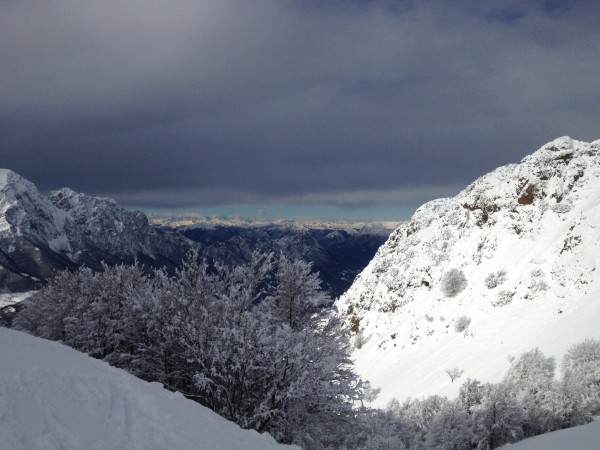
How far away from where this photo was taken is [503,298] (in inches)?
2657

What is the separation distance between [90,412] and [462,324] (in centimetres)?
7063

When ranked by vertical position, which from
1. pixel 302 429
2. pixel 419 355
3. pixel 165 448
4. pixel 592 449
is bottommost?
pixel 419 355

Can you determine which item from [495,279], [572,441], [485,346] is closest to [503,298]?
[495,279]

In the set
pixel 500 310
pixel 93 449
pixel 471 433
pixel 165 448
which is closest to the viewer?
pixel 93 449

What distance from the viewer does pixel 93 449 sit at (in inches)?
271

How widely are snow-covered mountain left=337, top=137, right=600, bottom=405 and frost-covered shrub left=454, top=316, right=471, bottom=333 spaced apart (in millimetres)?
158

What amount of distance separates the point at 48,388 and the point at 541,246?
77194mm

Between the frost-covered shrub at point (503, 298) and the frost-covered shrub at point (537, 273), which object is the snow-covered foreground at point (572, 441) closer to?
the frost-covered shrub at point (537, 273)

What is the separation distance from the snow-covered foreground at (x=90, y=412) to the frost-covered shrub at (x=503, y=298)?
67.0m

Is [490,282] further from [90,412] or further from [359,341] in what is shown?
[90,412]

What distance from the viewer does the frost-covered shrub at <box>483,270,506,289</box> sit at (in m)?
71.4

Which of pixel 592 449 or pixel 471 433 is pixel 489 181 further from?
pixel 592 449

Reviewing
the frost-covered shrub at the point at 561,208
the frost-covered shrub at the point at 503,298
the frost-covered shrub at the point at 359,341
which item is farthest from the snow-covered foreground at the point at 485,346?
the frost-covered shrub at the point at 561,208

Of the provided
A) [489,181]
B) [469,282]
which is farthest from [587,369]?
[489,181]
